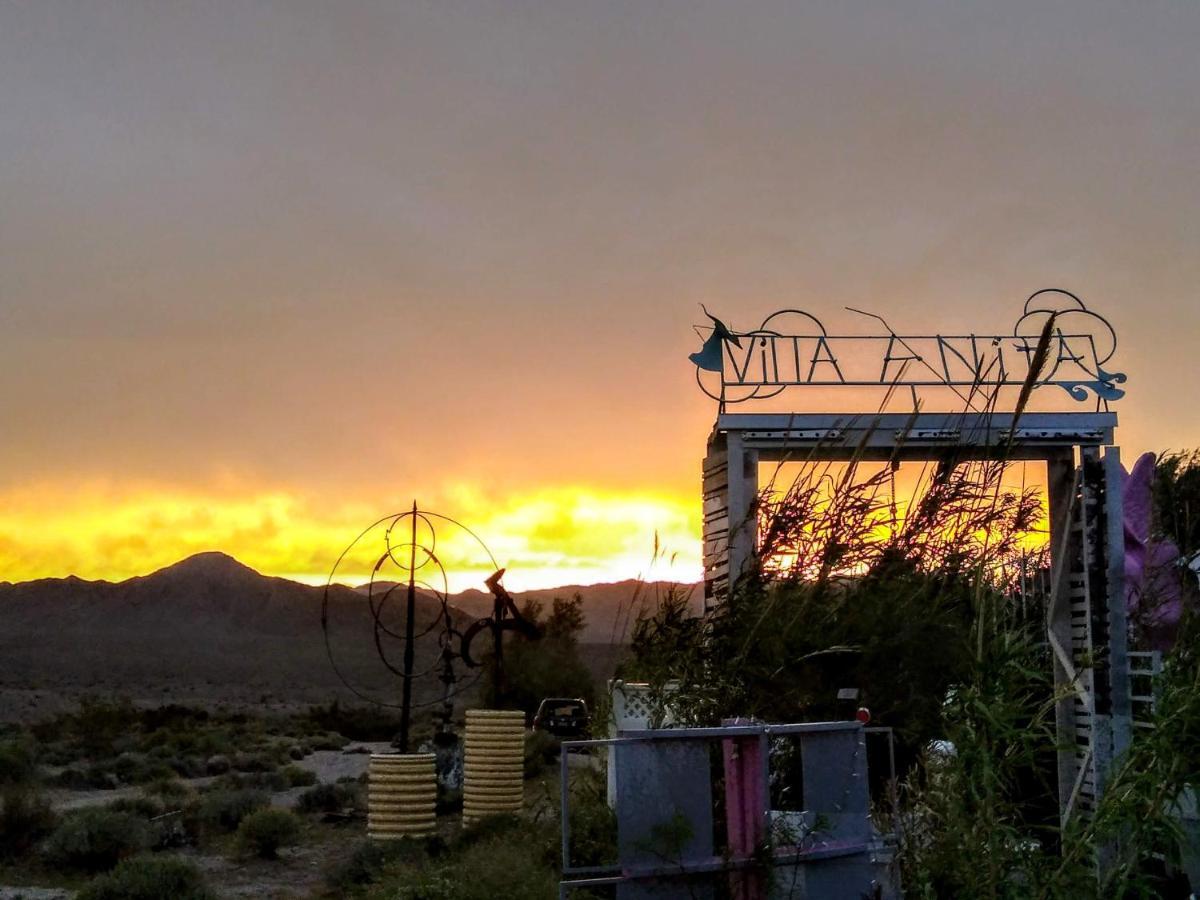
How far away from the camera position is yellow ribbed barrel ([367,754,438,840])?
627 inches

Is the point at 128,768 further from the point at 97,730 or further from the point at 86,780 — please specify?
the point at 97,730

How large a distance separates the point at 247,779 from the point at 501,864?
19.3 meters

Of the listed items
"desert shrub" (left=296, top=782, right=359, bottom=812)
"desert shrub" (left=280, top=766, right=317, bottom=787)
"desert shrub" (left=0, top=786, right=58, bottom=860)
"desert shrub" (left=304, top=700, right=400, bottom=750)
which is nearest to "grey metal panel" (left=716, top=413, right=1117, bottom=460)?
"desert shrub" (left=0, top=786, right=58, bottom=860)

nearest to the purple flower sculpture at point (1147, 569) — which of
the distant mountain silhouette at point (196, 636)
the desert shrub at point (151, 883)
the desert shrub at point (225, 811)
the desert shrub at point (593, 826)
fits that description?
the desert shrub at point (593, 826)

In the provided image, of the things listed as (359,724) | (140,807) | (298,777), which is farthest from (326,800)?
(359,724)

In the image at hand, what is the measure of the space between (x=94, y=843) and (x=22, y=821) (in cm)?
283

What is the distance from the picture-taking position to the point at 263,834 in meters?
16.5

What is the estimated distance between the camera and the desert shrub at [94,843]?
623 inches

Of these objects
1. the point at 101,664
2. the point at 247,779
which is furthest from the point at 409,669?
the point at 101,664

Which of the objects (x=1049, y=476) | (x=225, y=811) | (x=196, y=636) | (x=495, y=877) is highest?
(x=196, y=636)

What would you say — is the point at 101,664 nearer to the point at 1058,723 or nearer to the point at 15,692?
the point at 15,692

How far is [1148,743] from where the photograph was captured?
6.07 meters

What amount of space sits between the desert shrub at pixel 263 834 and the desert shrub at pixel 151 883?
11.9ft

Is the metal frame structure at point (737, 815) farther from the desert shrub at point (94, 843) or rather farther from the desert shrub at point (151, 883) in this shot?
the desert shrub at point (94, 843)
